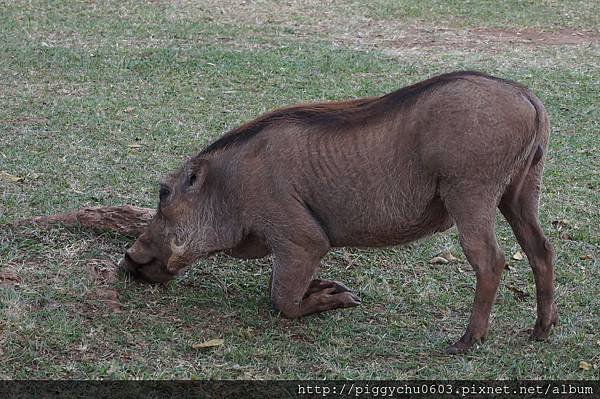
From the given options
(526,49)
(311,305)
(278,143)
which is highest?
(278,143)

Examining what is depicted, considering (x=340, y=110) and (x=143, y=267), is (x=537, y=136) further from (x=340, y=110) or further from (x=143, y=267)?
(x=143, y=267)

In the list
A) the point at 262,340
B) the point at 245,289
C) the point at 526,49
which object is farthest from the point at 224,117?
the point at 526,49

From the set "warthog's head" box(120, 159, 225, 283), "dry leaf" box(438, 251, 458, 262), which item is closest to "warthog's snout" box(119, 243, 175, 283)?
"warthog's head" box(120, 159, 225, 283)

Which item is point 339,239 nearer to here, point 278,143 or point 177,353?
point 278,143

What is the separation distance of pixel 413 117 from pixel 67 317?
5.36 feet

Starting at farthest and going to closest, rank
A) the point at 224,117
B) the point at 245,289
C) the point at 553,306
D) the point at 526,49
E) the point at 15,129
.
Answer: the point at 526,49
the point at 224,117
the point at 15,129
the point at 245,289
the point at 553,306

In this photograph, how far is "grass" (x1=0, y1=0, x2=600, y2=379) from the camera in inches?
144

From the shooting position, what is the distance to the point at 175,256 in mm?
4176

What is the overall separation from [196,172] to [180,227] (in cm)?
26

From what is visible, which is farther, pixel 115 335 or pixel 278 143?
pixel 278 143

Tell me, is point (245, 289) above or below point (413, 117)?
below

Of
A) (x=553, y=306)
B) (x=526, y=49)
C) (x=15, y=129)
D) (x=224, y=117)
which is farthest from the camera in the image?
(x=526, y=49)

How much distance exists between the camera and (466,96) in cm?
364

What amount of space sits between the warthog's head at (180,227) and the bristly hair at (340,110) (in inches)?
6.1
